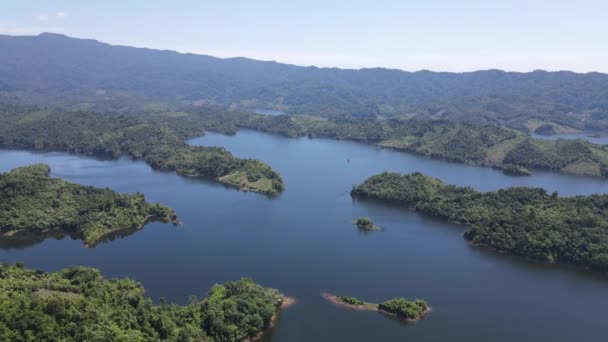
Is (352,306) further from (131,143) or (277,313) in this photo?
(131,143)

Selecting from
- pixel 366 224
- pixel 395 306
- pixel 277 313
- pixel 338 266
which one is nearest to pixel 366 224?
pixel 366 224

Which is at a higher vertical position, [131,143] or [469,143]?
[469,143]

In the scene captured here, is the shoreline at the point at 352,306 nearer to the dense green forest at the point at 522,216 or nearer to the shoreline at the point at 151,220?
the dense green forest at the point at 522,216

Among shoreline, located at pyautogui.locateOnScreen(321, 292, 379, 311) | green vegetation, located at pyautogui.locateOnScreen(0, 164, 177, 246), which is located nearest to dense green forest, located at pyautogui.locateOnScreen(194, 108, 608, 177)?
shoreline, located at pyautogui.locateOnScreen(321, 292, 379, 311)

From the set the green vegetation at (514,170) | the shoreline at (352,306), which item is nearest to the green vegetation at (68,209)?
the shoreline at (352,306)

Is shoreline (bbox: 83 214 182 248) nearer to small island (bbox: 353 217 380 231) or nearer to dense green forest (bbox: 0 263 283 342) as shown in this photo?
dense green forest (bbox: 0 263 283 342)

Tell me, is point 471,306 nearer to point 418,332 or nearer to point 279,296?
point 418,332
